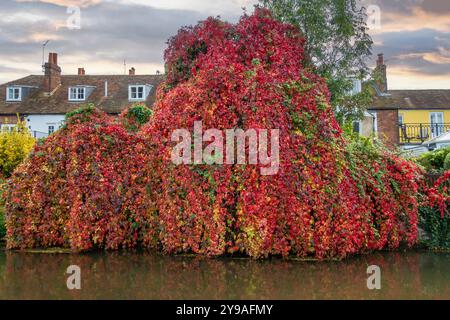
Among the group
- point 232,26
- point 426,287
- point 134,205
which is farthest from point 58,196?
point 426,287

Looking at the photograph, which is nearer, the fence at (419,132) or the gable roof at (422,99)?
the fence at (419,132)

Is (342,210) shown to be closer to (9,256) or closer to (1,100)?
(9,256)

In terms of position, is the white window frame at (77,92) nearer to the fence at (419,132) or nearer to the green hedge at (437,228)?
the fence at (419,132)

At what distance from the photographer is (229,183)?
847 cm

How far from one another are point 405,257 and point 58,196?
676cm

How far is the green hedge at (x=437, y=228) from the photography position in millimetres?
9875

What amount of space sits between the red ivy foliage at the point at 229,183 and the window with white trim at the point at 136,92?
2364 cm

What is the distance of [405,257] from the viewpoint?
900 centimetres

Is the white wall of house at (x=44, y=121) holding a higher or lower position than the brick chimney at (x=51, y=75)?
lower

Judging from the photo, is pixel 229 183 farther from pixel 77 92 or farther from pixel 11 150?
pixel 77 92

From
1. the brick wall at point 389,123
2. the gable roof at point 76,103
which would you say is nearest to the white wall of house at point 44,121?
the gable roof at point 76,103

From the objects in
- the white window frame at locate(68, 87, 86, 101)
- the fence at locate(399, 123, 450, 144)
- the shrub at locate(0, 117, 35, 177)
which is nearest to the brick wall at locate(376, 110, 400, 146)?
the fence at locate(399, 123, 450, 144)

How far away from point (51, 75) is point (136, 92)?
679 centimetres

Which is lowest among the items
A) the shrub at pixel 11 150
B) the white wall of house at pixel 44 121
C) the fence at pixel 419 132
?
the shrub at pixel 11 150
